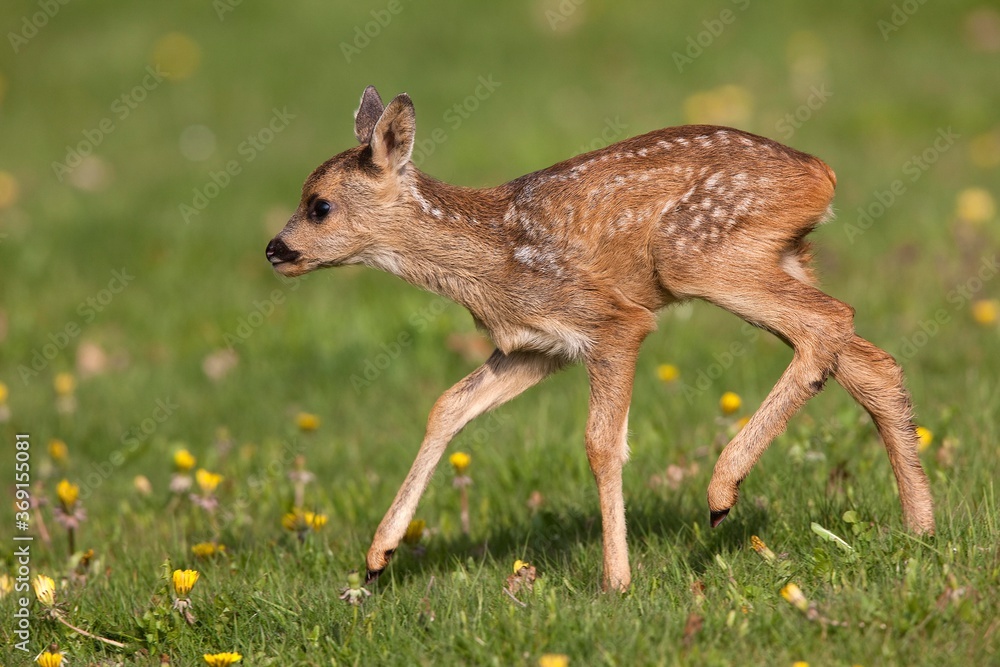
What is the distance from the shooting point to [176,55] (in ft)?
46.1

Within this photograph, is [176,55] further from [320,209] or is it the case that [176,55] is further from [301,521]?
[301,521]

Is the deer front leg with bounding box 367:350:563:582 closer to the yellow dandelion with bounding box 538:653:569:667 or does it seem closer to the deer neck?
the deer neck

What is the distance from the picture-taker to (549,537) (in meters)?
5.43

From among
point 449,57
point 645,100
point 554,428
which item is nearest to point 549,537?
point 554,428

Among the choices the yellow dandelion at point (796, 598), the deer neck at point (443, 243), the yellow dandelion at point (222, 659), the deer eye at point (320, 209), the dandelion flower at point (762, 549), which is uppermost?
the deer eye at point (320, 209)

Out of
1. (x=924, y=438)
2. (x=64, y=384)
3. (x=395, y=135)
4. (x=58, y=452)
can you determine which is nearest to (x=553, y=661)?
(x=395, y=135)

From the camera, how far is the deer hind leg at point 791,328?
4.68 m

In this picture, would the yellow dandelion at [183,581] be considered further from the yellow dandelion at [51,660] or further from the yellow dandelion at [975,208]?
the yellow dandelion at [975,208]

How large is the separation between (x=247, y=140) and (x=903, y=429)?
349 inches

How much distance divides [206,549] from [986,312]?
4676 mm

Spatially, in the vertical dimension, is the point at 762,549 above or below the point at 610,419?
below

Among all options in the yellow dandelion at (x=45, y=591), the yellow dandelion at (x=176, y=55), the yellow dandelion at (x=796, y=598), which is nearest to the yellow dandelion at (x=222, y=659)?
the yellow dandelion at (x=45, y=591)

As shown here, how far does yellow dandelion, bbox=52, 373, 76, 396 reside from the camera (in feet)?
24.8

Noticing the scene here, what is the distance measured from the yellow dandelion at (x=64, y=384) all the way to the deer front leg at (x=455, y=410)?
3407mm
